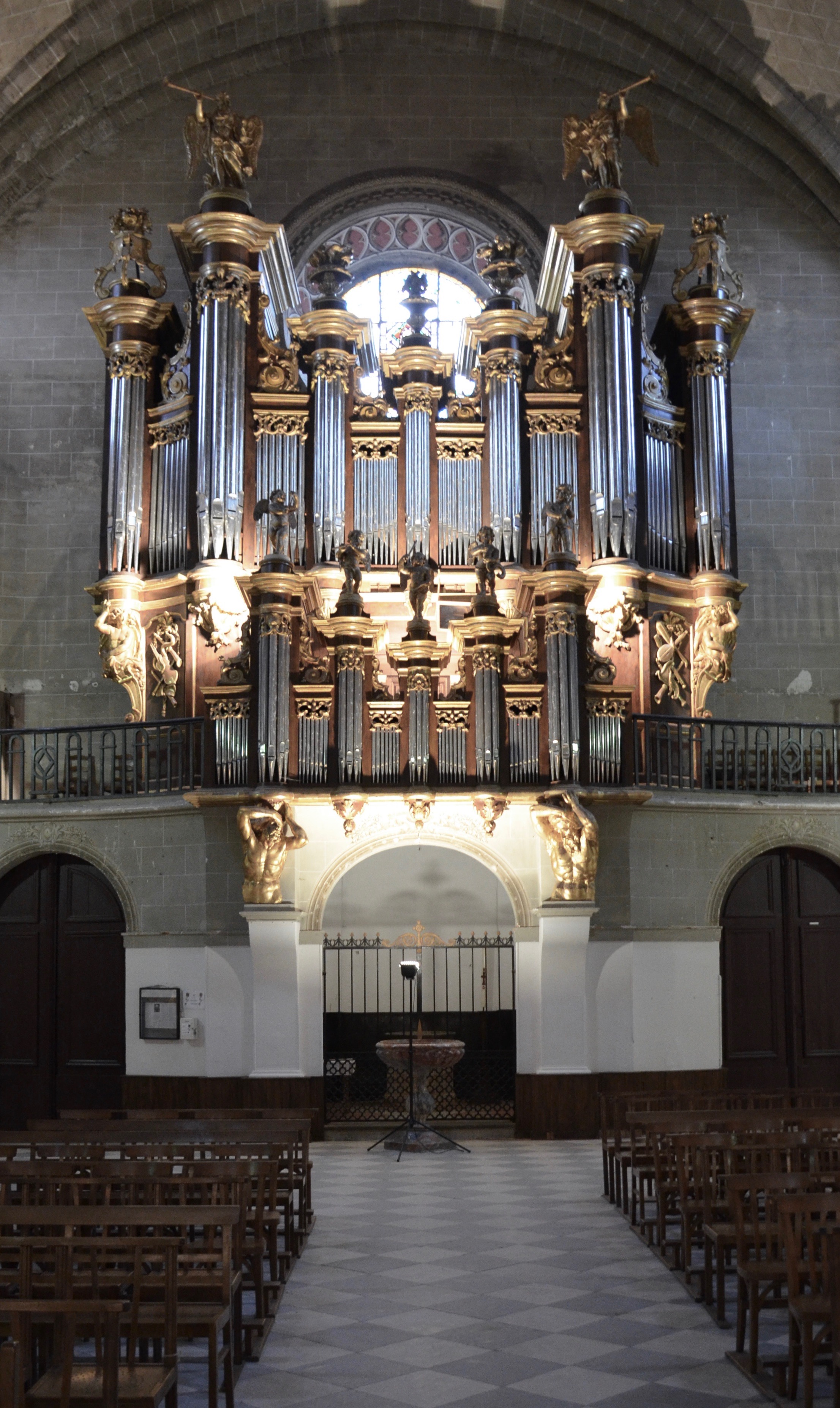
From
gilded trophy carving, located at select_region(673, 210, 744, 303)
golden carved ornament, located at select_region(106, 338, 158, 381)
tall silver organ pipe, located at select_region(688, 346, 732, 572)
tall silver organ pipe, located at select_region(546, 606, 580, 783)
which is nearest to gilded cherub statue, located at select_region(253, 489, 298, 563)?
golden carved ornament, located at select_region(106, 338, 158, 381)

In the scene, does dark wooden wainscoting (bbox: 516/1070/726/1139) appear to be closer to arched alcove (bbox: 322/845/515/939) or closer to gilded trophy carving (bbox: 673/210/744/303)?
arched alcove (bbox: 322/845/515/939)

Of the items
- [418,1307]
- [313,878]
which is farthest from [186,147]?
[418,1307]

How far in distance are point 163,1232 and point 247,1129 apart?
10.4 feet

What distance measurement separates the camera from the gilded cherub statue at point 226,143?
2225 centimetres

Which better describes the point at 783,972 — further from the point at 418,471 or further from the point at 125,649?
the point at 125,649

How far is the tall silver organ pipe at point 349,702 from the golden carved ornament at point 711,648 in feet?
17.7

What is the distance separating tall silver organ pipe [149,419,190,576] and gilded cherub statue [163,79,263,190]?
379cm

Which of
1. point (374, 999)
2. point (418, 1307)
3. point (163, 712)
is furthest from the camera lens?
point (374, 999)

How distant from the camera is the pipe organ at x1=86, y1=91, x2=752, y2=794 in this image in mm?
20328

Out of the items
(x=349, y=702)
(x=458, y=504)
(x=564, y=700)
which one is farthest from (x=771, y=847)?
(x=458, y=504)

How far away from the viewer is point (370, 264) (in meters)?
26.9

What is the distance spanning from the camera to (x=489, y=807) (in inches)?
735

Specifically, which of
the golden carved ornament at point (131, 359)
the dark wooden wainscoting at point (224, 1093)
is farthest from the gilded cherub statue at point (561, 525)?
the dark wooden wainscoting at point (224, 1093)

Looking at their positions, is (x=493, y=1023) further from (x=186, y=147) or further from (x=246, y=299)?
(x=186, y=147)
